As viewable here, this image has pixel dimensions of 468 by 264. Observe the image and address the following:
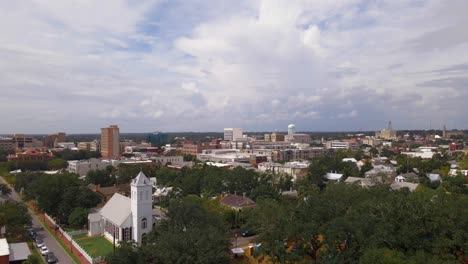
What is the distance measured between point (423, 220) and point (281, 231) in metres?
10.2

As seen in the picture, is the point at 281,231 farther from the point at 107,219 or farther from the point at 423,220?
the point at 107,219

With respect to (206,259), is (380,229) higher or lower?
higher

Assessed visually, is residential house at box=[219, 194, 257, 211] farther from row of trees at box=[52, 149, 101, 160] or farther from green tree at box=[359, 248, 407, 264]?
row of trees at box=[52, 149, 101, 160]

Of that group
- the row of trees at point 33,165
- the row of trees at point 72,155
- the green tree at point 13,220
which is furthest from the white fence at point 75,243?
the row of trees at point 72,155

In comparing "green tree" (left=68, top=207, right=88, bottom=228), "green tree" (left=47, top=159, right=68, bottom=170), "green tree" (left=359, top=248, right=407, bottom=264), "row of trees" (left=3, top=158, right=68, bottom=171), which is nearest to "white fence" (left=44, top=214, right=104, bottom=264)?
"green tree" (left=68, top=207, right=88, bottom=228)

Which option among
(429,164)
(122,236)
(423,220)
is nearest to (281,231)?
(423,220)

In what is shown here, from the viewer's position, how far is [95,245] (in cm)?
3794

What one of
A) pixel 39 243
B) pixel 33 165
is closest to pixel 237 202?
pixel 39 243

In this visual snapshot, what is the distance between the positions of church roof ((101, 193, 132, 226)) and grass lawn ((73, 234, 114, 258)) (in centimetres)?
241

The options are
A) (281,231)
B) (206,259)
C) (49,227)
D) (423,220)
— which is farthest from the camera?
(49,227)

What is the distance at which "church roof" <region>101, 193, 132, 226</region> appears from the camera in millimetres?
38062

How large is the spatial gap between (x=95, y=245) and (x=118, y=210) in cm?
414

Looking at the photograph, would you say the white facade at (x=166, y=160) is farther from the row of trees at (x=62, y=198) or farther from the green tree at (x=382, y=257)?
the green tree at (x=382, y=257)

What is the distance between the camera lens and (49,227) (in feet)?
148
